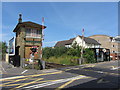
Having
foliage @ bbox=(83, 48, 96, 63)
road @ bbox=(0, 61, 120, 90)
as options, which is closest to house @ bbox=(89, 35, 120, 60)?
foliage @ bbox=(83, 48, 96, 63)

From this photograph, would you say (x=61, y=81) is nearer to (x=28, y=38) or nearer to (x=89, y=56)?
(x=28, y=38)

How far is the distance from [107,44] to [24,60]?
33.4 meters

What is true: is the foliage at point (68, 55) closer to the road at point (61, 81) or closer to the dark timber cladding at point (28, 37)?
the dark timber cladding at point (28, 37)

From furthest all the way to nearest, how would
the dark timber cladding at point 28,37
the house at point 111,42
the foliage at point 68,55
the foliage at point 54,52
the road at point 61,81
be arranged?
1. the house at point 111,42
2. the foliage at point 54,52
3. the foliage at point 68,55
4. the dark timber cladding at point 28,37
5. the road at point 61,81

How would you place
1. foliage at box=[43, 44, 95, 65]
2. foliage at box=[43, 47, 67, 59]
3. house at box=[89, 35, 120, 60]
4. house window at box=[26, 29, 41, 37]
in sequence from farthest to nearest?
house at box=[89, 35, 120, 60] < foliage at box=[43, 47, 67, 59] < foliage at box=[43, 44, 95, 65] < house window at box=[26, 29, 41, 37]

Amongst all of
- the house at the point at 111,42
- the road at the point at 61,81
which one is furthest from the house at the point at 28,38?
the house at the point at 111,42

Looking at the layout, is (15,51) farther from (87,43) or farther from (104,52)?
(87,43)

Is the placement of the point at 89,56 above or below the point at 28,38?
below

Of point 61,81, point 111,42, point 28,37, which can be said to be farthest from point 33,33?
point 111,42

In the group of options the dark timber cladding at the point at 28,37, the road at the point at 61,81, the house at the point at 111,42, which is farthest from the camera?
the house at the point at 111,42

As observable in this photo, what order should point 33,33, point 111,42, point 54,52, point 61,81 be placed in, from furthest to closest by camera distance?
point 111,42
point 54,52
point 33,33
point 61,81

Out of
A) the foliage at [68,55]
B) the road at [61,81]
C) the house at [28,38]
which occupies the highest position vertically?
the house at [28,38]

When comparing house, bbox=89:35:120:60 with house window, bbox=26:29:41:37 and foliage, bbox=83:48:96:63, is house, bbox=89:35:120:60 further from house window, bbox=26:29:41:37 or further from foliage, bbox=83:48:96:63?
house window, bbox=26:29:41:37

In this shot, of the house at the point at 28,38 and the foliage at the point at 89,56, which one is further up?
the house at the point at 28,38
